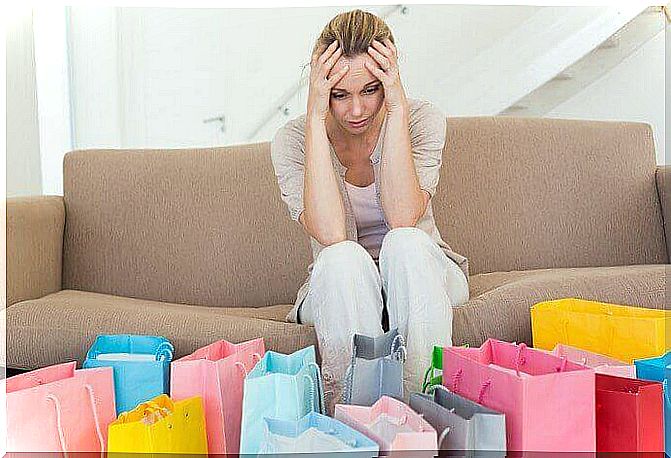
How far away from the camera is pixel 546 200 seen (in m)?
2.38

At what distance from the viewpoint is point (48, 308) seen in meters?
1.80

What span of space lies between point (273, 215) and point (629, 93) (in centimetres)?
207

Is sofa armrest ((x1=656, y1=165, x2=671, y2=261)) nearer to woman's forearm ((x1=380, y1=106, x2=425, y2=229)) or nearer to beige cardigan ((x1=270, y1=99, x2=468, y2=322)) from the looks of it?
beige cardigan ((x1=270, y1=99, x2=468, y2=322))

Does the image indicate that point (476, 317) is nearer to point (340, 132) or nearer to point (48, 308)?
point (340, 132)

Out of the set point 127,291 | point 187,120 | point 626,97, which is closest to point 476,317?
point 127,291

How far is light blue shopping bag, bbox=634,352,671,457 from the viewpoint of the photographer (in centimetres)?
134

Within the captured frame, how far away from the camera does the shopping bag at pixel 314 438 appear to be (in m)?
1.10

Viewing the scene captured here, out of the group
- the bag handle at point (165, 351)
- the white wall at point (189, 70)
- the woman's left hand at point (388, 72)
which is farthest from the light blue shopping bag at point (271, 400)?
the white wall at point (189, 70)

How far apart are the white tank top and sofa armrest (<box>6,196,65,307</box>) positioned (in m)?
0.80

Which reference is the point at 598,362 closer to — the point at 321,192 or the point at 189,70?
the point at 321,192

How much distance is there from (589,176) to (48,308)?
4.69ft

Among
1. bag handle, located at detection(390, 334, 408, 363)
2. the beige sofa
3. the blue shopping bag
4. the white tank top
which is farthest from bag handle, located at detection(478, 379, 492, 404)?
the beige sofa

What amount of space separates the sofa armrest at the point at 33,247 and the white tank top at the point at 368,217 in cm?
80

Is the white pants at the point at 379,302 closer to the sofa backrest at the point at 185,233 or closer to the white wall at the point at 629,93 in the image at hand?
the sofa backrest at the point at 185,233
